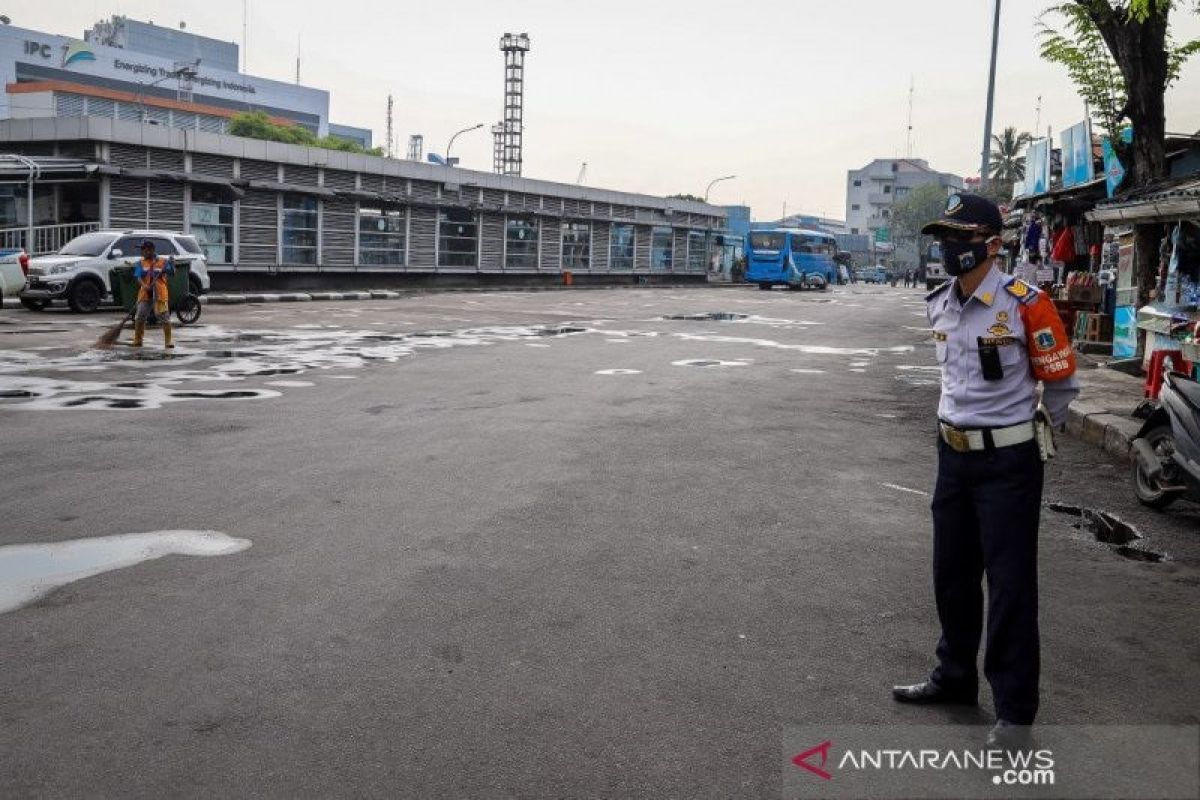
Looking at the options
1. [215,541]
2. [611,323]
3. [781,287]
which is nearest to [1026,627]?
[215,541]

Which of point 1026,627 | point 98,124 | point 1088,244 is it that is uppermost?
point 98,124

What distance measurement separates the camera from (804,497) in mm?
7316

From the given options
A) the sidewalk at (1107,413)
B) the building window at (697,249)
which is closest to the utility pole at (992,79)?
the sidewalk at (1107,413)

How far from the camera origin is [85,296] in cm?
2292

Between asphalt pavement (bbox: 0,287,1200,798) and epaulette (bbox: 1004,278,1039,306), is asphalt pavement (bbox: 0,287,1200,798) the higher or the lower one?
the lower one

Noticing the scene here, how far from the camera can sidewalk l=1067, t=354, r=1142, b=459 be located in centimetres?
952

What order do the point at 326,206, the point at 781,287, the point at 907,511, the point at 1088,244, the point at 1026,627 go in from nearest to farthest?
the point at 1026,627
the point at 907,511
the point at 1088,244
the point at 326,206
the point at 781,287

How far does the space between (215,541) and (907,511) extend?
4.36 m

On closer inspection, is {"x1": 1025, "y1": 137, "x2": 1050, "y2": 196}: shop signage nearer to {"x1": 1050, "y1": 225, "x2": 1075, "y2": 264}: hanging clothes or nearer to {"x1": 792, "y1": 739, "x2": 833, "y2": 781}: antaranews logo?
{"x1": 1050, "y1": 225, "x2": 1075, "y2": 264}: hanging clothes

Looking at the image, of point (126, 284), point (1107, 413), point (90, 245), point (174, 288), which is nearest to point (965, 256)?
point (1107, 413)

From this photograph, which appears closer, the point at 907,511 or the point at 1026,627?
the point at 1026,627

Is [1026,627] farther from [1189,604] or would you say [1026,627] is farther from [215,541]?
[215,541]

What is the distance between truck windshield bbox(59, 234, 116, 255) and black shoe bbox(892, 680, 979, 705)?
75.7 feet

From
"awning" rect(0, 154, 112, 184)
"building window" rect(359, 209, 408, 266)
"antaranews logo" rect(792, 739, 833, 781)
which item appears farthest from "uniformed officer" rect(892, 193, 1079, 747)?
"building window" rect(359, 209, 408, 266)
